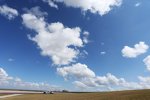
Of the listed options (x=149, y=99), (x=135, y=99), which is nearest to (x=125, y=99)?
(x=135, y=99)

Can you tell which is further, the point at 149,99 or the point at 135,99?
the point at 135,99

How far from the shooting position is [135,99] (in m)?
43.4

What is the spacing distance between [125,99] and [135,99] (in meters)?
2.59

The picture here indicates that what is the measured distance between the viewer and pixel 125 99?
45500 millimetres

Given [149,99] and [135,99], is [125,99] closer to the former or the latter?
[135,99]

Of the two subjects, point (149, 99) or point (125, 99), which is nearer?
point (149, 99)

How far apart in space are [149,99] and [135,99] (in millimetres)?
3626

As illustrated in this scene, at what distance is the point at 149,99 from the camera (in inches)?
1582
